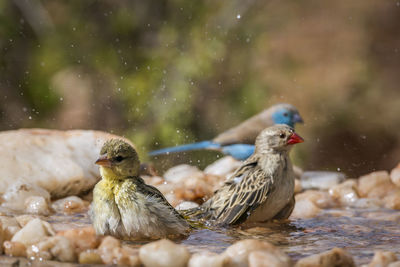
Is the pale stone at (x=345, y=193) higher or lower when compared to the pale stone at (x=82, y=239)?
higher

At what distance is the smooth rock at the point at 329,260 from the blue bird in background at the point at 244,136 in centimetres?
328

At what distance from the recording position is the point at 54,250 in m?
2.85

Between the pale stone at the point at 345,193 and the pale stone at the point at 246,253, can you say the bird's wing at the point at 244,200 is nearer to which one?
the pale stone at the point at 246,253

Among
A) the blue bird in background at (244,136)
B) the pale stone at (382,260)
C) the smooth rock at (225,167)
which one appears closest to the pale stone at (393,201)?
the smooth rock at (225,167)

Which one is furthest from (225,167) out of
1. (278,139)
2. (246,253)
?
(246,253)

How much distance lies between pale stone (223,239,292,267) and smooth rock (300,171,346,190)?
262cm

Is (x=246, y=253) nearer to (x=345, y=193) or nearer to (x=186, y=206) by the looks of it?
(x=186, y=206)

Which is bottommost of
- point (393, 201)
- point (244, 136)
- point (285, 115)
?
point (393, 201)

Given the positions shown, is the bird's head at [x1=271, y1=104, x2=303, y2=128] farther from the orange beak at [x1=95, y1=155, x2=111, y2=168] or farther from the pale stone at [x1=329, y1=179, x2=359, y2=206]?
the orange beak at [x1=95, y1=155, x2=111, y2=168]

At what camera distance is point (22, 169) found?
181 inches

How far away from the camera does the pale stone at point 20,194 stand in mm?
4289

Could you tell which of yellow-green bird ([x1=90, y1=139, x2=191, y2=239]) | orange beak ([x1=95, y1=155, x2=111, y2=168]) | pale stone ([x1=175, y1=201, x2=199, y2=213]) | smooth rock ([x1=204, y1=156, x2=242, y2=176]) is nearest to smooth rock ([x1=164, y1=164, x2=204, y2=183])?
smooth rock ([x1=204, y1=156, x2=242, y2=176])

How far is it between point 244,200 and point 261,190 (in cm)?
12

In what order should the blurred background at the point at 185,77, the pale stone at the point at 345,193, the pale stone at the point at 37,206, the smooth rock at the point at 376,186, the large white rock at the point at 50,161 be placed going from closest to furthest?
the pale stone at the point at 37,206
the large white rock at the point at 50,161
the pale stone at the point at 345,193
the smooth rock at the point at 376,186
the blurred background at the point at 185,77
